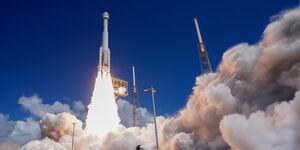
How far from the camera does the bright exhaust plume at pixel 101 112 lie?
6606 cm

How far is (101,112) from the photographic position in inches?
2596

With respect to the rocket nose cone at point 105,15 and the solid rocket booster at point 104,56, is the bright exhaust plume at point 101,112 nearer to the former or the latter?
the solid rocket booster at point 104,56

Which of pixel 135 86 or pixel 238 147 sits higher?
pixel 135 86

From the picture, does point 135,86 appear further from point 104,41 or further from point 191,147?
point 191,147

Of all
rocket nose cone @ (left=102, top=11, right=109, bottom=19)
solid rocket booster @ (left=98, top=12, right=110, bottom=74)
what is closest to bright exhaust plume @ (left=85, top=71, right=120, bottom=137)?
solid rocket booster @ (left=98, top=12, right=110, bottom=74)

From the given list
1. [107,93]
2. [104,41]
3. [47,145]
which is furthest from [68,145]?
[104,41]

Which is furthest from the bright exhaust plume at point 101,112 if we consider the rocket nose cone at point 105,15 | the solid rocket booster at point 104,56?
the rocket nose cone at point 105,15

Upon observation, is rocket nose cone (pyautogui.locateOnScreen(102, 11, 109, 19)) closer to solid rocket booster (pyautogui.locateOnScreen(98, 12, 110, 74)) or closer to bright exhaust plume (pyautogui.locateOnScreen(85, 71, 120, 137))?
solid rocket booster (pyautogui.locateOnScreen(98, 12, 110, 74))

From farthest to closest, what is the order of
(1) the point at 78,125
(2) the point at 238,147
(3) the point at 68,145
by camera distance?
(1) the point at 78,125, (3) the point at 68,145, (2) the point at 238,147

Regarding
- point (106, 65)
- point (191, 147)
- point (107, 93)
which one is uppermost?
point (106, 65)

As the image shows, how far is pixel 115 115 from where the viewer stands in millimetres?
67688

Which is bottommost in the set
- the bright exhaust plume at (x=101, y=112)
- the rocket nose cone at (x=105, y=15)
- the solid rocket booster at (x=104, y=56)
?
the bright exhaust plume at (x=101, y=112)

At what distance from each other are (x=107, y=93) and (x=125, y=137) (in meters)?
12.3

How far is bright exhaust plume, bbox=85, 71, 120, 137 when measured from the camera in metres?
66.1
